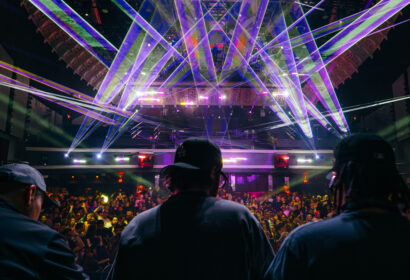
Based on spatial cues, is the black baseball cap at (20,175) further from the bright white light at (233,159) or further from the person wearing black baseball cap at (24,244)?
the bright white light at (233,159)

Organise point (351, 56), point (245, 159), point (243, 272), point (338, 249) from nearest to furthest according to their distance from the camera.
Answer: point (338, 249) → point (243, 272) → point (351, 56) → point (245, 159)

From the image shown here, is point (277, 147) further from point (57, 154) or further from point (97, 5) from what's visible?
point (57, 154)

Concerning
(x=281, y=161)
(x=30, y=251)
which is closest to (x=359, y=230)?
(x=30, y=251)

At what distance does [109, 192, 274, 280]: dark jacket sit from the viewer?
1236 mm

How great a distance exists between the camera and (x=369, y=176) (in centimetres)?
113

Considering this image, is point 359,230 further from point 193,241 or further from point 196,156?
point 196,156

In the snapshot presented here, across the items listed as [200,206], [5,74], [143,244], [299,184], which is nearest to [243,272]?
[200,206]

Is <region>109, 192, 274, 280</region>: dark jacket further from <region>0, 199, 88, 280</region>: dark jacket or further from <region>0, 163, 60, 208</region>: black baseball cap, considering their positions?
<region>0, 163, 60, 208</region>: black baseball cap

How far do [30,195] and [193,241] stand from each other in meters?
1.21

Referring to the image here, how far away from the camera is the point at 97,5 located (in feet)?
28.7

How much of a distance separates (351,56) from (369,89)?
320 cm

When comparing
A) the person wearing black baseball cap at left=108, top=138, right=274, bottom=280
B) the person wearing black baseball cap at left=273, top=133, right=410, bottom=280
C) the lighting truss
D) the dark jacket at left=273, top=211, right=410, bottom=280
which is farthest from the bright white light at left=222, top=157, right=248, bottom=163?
the dark jacket at left=273, top=211, right=410, bottom=280

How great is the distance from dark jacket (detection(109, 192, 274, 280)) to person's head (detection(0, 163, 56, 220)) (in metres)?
0.77

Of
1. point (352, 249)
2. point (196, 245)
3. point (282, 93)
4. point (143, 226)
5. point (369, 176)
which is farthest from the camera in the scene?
point (282, 93)
